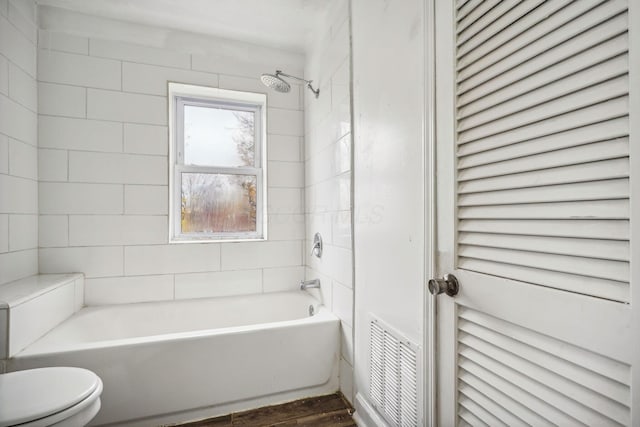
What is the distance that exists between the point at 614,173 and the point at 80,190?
8.34 feet

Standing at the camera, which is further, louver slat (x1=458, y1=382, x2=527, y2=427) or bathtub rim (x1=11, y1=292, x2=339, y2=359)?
bathtub rim (x1=11, y1=292, x2=339, y2=359)

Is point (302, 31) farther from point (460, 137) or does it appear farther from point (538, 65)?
point (538, 65)

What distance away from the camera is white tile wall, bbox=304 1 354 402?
1.71 m

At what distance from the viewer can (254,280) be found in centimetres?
236

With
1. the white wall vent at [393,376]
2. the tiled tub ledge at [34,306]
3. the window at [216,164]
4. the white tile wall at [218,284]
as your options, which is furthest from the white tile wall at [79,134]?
the white wall vent at [393,376]

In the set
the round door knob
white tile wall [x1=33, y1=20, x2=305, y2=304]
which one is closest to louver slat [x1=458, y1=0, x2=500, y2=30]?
the round door knob

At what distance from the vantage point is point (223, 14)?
2.02 metres

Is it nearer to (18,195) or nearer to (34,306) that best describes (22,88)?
(18,195)

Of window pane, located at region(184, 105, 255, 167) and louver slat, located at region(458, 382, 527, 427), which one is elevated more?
window pane, located at region(184, 105, 255, 167)

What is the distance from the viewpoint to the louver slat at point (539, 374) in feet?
1.89

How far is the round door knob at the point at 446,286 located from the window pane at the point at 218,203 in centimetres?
175

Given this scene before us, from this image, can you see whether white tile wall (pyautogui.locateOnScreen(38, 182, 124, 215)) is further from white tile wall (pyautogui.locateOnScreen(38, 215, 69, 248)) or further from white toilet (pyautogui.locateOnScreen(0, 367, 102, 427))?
white toilet (pyautogui.locateOnScreen(0, 367, 102, 427))

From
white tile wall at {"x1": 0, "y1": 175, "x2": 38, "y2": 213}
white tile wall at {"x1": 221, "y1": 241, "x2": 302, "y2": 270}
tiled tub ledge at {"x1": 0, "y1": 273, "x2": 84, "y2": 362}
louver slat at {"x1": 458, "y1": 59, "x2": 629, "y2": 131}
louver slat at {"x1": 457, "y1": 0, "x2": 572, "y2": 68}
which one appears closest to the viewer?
louver slat at {"x1": 458, "y1": 59, "x2": 629, "y2": 131}

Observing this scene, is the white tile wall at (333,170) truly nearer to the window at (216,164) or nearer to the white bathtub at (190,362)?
the white bathtub at (190,362)
